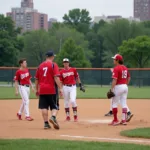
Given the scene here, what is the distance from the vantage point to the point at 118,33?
280 ft

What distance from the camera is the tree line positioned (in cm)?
6125

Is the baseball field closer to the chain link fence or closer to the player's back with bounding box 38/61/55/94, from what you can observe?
the player's back with bounding box 38/61/55/94

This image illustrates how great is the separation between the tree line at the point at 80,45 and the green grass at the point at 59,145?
48.9 meters

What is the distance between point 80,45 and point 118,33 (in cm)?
714

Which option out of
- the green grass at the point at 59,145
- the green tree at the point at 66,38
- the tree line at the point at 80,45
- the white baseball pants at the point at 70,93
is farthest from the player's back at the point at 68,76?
the green tree at the point at 66,38

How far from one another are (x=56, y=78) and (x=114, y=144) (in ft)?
10.5

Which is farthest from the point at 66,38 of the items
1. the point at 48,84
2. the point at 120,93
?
the point at 48,84

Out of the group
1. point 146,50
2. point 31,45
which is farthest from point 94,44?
point 146,50

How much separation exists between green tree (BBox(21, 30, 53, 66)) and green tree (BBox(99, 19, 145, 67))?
11.1 m

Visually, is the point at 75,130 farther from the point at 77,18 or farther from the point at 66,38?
the point at 77,18

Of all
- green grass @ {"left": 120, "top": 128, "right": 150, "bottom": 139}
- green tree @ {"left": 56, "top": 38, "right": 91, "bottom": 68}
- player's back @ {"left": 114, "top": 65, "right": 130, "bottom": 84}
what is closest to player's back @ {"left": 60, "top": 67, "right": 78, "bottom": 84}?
player's back @ {"left": 114, "top": 65, "right": 130, "bottom": 84}

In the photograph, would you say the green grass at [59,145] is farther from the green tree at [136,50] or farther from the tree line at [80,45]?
the green tree at [136,50]

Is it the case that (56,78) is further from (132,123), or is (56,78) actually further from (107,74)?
(107,74)

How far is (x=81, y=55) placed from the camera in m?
60.8
